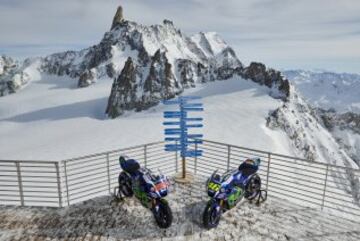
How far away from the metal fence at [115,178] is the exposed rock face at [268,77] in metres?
18.0

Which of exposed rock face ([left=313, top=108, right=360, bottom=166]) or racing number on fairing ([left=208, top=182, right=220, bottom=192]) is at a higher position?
racing number on fairing ([left=208, top=182, right=220, bottom=192])

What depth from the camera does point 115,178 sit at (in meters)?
14.8

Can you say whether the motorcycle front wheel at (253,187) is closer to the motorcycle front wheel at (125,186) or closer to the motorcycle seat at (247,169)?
the motorcycle seat at (247,169)

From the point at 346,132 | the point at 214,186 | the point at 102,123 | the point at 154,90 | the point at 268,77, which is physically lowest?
the point at 346,132

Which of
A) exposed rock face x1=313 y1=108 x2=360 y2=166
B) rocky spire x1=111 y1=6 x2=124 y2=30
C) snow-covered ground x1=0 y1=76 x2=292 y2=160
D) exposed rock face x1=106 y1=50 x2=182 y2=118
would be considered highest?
rocky spire x1=111 y1=6 x2=124 y2=30

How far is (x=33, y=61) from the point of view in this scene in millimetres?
135750

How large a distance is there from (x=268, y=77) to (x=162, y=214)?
5089 centimetres

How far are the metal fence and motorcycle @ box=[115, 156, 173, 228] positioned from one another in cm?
115

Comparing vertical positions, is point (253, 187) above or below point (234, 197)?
below

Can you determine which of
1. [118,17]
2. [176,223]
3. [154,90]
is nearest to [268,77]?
[154,90]

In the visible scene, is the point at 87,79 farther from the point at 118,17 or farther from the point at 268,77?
the point at 268,77

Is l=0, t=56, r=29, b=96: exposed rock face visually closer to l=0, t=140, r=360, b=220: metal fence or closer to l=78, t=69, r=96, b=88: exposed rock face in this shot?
l=78, t=69, r=96, b=88: exposed rock face

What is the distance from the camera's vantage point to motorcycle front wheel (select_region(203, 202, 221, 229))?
9.44 m

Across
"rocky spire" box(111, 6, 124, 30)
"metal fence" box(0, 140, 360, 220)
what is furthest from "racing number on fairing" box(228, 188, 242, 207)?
"rocky spire" box(111, 6, 124, 30)
